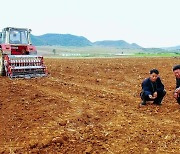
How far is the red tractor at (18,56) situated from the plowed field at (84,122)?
9.98 feet

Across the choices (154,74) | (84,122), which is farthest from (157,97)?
(84,122)

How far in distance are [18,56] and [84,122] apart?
8125 millimetres

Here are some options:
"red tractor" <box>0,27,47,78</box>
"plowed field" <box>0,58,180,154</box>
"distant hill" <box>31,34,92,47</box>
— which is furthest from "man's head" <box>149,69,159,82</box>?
"distant hill" <box>31,34,92,47</box>

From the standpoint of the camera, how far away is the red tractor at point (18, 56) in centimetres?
1468

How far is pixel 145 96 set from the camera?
8.91 m

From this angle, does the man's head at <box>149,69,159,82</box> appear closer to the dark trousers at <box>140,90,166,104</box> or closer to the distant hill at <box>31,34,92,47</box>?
the dark trousers at <box>140,90,166,104</box>

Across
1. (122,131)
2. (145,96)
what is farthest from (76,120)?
(145,96)

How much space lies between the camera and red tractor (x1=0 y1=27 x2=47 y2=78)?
578 inches

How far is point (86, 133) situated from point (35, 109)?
2526mm

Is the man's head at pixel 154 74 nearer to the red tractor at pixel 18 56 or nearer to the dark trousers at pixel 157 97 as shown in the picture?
the dark trousers at pixel 157 97

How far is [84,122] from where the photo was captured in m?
7.37

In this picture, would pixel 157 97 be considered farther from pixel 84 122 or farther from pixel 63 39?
pixel 63 39

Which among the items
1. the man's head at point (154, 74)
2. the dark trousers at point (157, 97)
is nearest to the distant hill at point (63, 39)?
the dark trousers at point (157, 97)

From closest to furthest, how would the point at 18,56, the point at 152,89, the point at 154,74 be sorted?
1. the point at 154,74
2. the point at 152,89
3. the point at 18,56
